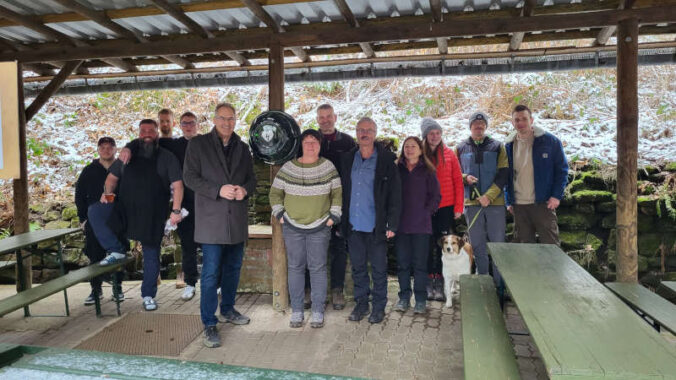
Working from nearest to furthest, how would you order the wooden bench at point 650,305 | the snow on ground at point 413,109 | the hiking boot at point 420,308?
the wooden bench at point 650,305 → the hiking boot at point 420,308 → the snow on ground at point 413,109

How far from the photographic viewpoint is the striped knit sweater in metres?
4.39

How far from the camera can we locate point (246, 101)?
456 inches

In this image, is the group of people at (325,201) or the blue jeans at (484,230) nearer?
the group of people at (325,201)

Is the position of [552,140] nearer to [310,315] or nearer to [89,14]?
[310,315]

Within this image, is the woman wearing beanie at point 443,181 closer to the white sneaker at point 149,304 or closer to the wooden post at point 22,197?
the white sneaker at point 149,304

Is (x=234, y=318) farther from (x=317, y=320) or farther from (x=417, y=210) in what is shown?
(x=417, y=210)

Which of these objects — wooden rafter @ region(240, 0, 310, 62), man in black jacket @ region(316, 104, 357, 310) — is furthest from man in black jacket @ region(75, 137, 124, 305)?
man in black jacket @ region(316, 104, 357, 310)

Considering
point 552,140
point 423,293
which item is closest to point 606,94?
point 552,140

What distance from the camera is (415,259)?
468 centimetres

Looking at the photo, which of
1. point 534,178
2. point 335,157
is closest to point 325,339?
point 335,157

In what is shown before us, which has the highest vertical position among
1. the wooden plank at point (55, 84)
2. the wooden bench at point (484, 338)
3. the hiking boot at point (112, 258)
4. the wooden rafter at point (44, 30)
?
the wooden rafter at point (44, 30)

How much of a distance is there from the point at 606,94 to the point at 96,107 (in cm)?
1167

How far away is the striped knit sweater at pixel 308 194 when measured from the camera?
4391 mm

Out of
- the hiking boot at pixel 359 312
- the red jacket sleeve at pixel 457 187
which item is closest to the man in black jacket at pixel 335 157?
the hiking boot at pixel 359 312
